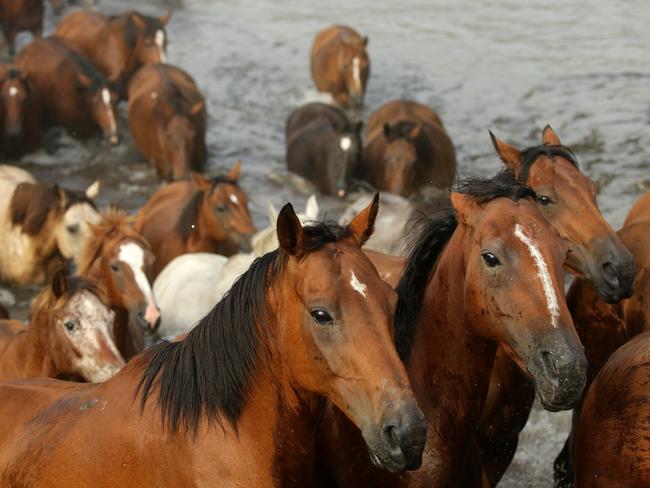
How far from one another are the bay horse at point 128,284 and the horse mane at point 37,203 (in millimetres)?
1709

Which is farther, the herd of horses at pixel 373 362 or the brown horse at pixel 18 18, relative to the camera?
the brown horse at pixel 18 18

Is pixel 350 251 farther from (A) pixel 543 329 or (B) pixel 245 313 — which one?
(A) pixel 543 329

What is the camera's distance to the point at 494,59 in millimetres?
13508

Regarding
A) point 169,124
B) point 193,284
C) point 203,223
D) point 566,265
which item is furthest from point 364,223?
point 169,124

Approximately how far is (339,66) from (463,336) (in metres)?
9.24

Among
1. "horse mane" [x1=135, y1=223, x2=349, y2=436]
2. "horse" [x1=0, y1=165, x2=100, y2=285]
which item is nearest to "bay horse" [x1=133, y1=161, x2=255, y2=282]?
"horse" [x1=0, y1=165, x2=100, y2=285]

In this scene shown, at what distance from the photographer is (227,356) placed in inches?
116

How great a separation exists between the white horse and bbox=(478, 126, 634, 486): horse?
8.71 ft

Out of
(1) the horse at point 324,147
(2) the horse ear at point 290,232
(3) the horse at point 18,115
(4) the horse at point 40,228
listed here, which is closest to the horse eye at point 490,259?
(2) the horse ear at point 290,232

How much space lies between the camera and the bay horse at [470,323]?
2.91m

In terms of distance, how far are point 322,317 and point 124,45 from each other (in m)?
10.6

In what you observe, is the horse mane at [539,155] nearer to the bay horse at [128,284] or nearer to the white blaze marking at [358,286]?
the white blaze marking at [358,286]

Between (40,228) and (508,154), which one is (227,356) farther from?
(40,228)

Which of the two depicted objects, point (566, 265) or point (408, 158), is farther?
point (408, 158)
